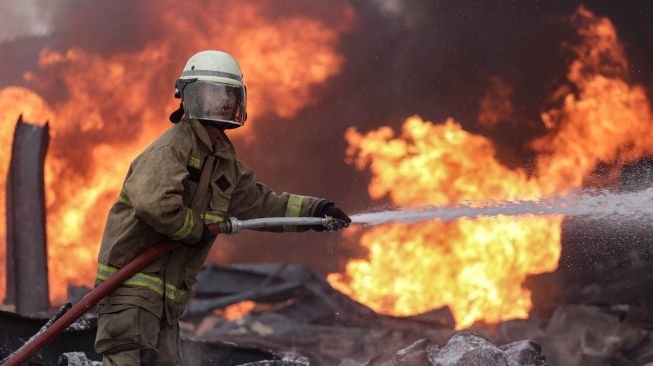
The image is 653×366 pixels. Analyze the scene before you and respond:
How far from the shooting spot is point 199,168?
12.3 feet

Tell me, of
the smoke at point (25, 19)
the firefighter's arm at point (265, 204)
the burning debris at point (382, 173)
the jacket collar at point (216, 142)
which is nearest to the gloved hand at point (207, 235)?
the jacket collar at point (216, 142)

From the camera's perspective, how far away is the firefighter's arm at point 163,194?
3.44 meters

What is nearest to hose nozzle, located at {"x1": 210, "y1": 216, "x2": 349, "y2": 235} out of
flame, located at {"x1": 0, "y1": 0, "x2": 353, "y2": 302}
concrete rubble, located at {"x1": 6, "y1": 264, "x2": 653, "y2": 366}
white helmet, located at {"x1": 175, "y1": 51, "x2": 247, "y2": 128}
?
white helmet, located at {"x1": 175, "y1": 51, "x2": 247, "y2": 128}

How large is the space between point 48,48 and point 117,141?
1.07 m

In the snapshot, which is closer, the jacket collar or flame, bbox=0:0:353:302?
the jacket collar

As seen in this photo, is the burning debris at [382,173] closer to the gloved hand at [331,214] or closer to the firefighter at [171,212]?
the gloved hand at [331,214]

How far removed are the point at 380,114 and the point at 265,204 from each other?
2.34m

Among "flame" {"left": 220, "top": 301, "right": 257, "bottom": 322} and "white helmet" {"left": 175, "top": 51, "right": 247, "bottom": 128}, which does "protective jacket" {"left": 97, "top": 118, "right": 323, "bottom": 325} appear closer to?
"white helmet" {"left": 175, "top": 51, "right": 247, "bottom": 128}

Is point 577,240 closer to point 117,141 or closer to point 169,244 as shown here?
point 169,244

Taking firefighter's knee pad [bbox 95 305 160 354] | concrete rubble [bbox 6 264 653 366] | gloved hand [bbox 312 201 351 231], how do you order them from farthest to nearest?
concrete rubble [bbox 6 264 653 366]
gloved hand [bbox 312 201 351 231]
firefighter's knee pad [bbox 95 305 160 354]

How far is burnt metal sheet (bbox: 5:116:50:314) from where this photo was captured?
699 centimetres

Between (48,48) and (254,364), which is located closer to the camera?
(254,364)

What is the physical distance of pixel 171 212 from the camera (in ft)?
11.4

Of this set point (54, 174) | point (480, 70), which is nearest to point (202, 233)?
point (480, 70)
